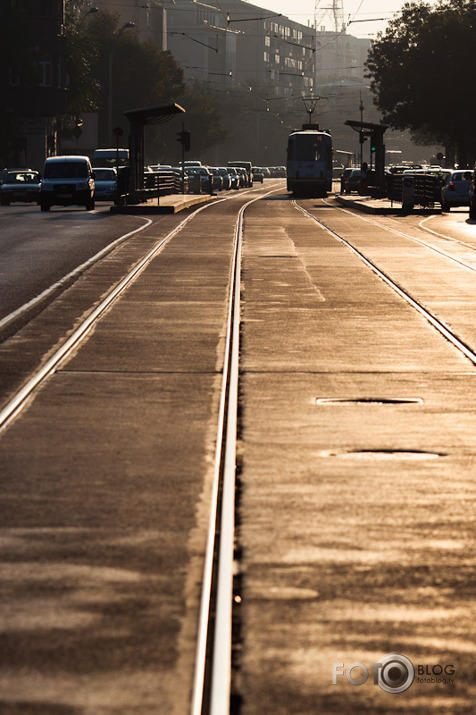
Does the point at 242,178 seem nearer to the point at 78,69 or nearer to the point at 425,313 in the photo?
the point at 78,69

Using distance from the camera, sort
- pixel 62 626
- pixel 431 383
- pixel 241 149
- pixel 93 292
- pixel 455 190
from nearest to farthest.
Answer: pixel 62 626, pixel 431 383, pixel 93 292, pixel 455 190, pixel 241 149

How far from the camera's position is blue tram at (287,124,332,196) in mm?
70625

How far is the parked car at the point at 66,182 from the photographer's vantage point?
4556 centimetres

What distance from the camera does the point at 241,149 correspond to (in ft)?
593

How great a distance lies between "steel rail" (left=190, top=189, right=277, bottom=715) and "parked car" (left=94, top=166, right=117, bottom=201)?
47603 millimetres

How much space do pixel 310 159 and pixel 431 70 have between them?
13.6m

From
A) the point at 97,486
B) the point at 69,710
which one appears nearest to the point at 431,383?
the point at 97,486

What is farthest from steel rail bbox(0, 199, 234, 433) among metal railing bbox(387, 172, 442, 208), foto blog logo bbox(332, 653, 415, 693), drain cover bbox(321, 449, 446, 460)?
metal railing bbox(387, 172, 442, 208)

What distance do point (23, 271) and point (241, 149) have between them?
529 feet

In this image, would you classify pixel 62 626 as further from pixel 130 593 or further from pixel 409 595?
pixel 409 595

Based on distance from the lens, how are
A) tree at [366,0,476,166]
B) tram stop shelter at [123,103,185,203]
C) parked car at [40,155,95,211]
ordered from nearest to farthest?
parked car at [40,155,95,211] < tram stop shelter at [123,103,185,203] < tree at [366,0,476,166]

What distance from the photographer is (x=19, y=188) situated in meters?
55.3

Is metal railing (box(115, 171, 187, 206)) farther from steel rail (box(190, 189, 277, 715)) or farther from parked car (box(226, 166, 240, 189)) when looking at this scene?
steel rail (box(190, 189, 277, 715))

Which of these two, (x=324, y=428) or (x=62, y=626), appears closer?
(x=62, y=626)
